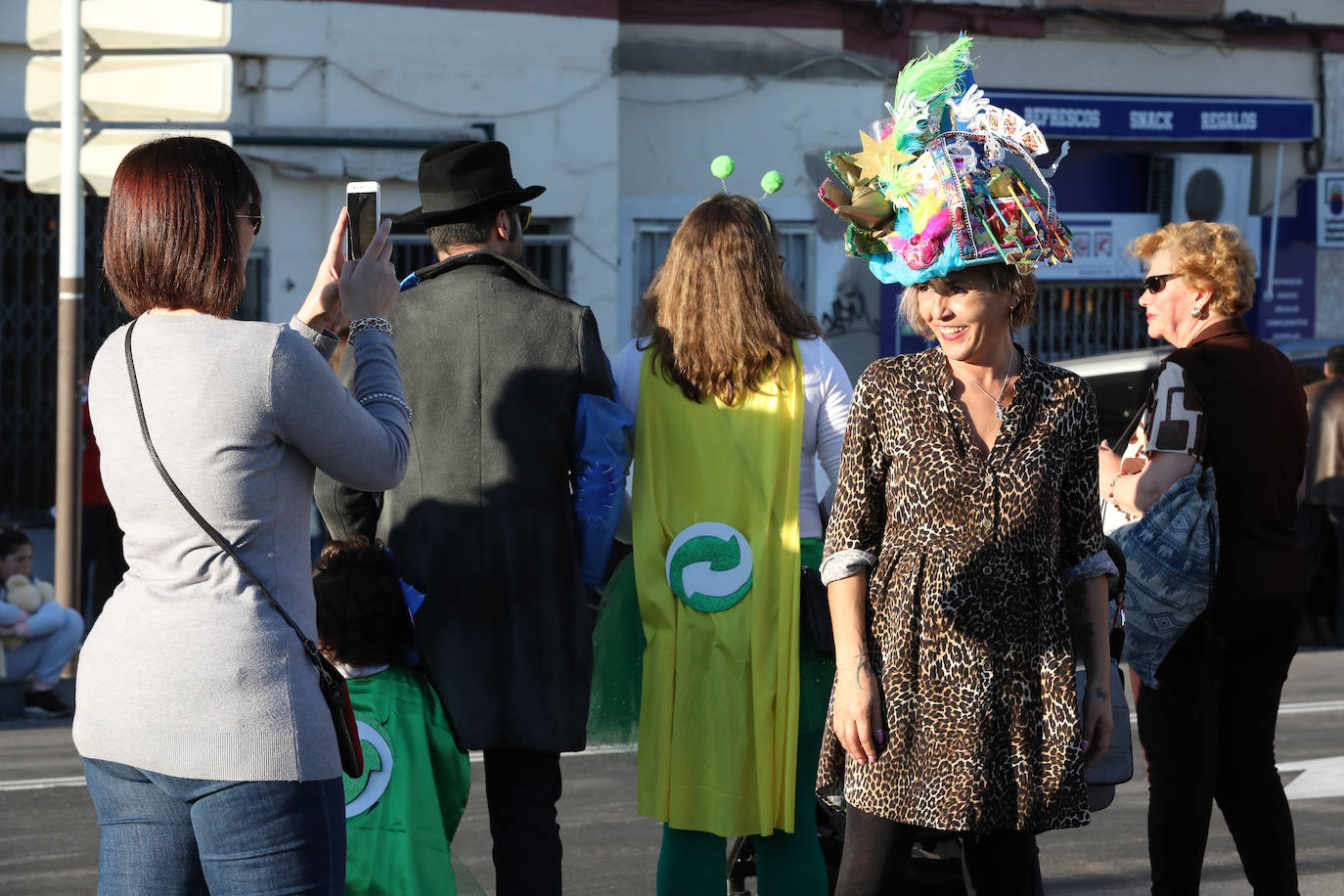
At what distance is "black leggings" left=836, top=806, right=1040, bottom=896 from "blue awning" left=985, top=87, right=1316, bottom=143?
12120 millimetres

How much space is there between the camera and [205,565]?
99.9 inches

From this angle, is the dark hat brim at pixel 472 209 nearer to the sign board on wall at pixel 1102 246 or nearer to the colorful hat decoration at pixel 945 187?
the colorful hat decoration at pixel 945 187

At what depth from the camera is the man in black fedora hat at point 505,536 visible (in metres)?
3.83

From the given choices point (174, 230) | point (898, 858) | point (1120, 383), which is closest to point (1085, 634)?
point (898, 858)

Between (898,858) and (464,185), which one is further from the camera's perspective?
(464,185)

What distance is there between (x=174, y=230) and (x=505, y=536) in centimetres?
141

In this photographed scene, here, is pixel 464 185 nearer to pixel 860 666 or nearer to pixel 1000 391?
pixel 1000 391

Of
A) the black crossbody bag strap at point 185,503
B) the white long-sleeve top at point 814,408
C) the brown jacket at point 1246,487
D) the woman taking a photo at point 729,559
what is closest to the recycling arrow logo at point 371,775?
the woman taking a photo at point 729,559

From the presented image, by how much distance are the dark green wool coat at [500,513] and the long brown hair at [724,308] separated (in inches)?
9.7

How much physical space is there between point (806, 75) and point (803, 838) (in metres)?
11.1

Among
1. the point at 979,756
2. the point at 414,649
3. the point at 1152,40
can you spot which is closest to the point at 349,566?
the point at 414,649

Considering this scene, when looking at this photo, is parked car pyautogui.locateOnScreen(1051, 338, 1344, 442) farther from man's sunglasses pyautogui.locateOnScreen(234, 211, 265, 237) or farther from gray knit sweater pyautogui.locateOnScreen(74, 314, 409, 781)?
gray knit sweater pyautogui.locateOnScreen(74, 314, 409, 781)

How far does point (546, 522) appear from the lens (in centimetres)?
385

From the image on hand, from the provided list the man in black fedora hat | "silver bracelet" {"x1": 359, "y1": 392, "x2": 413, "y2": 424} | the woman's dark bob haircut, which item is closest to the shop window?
the man in black fedora hat
